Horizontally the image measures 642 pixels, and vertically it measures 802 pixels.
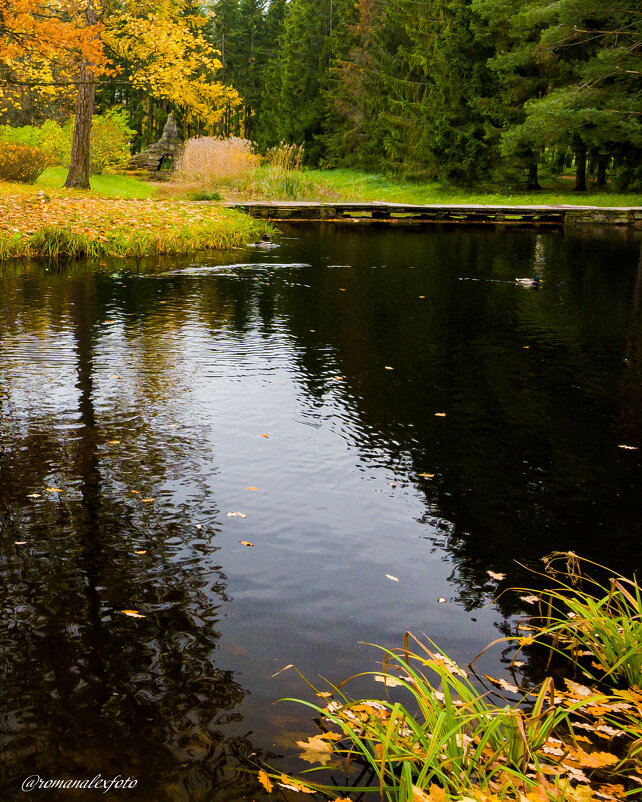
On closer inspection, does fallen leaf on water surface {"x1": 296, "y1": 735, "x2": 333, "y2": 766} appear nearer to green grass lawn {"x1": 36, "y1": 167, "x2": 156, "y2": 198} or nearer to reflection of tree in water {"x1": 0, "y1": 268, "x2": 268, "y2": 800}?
reflection of tree in water {"x1": 0, "y1": 268, "x2": 268, "y2": 800}

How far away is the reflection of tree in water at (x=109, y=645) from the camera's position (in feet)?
8.23

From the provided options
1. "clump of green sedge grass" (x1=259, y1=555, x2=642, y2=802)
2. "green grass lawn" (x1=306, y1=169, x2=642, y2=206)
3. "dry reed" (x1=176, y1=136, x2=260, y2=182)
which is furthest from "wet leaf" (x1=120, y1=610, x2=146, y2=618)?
"dry reed" (x1=176, y1=136, x2=260, y2=182)

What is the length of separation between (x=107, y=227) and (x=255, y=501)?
38.0 feet

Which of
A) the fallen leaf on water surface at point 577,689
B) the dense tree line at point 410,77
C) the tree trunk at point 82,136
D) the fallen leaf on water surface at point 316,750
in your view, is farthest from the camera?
the dense tree line at point 410,77

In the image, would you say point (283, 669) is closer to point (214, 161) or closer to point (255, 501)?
point (255, 501)

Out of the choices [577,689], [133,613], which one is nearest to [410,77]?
[133,613]

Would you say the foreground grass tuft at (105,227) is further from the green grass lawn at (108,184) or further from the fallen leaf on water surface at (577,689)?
the fallen leaf on water surface at (577,689)

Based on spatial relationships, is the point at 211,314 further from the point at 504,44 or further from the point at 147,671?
the point at 504,44

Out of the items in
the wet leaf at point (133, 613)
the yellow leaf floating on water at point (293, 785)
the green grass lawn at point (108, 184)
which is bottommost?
the yellow leaf floating on water at point (293, 785)

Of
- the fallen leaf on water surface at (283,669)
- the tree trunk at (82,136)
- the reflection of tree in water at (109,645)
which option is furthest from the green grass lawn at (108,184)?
the fallen leaf on water surface at (283,669)

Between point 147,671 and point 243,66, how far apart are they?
62535mm

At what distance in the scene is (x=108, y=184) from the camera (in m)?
26.2

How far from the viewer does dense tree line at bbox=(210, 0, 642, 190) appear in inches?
972

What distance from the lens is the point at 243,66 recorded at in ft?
195
